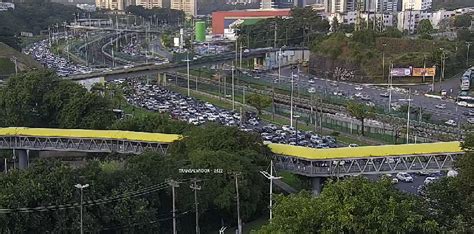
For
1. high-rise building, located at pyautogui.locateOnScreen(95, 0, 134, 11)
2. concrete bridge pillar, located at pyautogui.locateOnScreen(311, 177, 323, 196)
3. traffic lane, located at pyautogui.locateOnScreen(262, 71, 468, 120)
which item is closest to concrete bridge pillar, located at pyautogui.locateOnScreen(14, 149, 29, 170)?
concrete bridge pillar, located at pyautogui.locateOnScreen(311, 177, 323, 196)

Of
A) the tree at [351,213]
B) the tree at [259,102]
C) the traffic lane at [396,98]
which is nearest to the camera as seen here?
the tree at [351,213]

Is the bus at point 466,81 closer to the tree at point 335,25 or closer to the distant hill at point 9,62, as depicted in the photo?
the tree at point 335,25

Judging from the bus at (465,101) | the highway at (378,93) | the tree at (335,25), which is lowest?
the highway at (378,93)

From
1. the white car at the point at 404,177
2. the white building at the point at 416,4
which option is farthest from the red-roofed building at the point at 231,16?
the white car at the point at 404,177

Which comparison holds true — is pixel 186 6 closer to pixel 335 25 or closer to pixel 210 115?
pixel 335 25

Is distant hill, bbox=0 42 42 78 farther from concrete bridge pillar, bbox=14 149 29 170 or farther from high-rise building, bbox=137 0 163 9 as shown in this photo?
high-rise building, bbox=137 0 163 9

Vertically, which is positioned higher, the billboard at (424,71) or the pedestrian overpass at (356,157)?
the billboard at (424,71)
